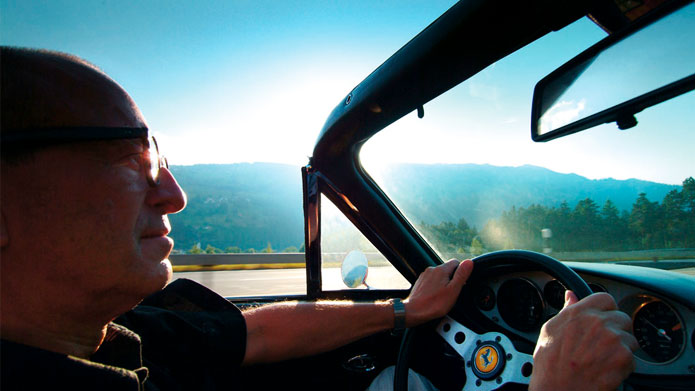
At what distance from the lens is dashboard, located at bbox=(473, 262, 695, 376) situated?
1.58 m

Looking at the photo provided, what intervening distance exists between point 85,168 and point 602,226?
2203 millimetres

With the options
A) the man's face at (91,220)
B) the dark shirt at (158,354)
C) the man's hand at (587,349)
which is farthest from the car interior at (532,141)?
the man's face at (91,220)

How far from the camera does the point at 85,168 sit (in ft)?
3.73

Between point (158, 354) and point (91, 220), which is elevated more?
point (91, 220)

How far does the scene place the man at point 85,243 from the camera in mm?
1023

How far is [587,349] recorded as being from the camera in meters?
1.09

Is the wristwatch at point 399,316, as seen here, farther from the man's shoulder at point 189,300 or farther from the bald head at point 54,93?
the bald head at point 54,93

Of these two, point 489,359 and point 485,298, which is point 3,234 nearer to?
point 489,359

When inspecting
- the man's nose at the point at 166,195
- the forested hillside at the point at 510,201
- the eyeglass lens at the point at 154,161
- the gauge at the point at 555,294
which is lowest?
the gauge at the point at 555,294

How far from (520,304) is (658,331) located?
1.83 ft

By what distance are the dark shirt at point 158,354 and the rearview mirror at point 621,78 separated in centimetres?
179

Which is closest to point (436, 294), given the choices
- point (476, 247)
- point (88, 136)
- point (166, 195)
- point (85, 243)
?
point (476, 247)

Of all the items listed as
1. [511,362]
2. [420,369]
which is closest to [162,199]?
[511,362]

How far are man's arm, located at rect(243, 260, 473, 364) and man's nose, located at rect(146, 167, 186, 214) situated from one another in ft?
2.60
